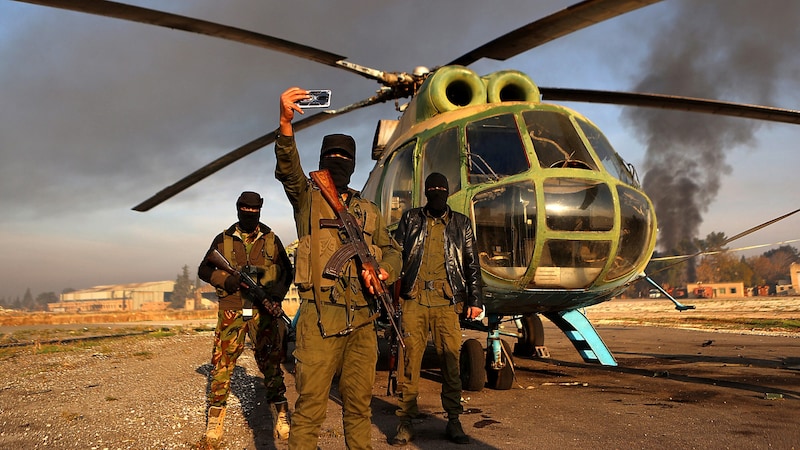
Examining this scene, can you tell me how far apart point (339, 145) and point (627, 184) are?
3.80m

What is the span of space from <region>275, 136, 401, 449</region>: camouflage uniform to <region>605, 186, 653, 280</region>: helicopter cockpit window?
305cm

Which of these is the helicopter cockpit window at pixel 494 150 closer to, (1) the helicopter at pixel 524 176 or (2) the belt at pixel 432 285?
(1) the helicopter at pixel 524 176

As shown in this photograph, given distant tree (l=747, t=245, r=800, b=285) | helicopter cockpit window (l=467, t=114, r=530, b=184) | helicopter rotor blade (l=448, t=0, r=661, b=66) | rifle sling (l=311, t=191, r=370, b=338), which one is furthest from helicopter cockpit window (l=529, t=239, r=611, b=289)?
distant tree (l=747, t=245, r=800, b=285)

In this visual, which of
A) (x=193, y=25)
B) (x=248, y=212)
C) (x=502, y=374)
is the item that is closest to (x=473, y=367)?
(x=502, y=374)

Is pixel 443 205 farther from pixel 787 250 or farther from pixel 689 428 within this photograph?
pixel 787 250

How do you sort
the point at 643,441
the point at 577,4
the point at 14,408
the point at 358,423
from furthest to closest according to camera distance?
1. the point at 14,408
2. the point at 577,4
3. the point at 643,441
4. the point at 358,423

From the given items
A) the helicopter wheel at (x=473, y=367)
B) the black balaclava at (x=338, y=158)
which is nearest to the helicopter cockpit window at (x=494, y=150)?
the helicopter wheel at (x=473, y=367)

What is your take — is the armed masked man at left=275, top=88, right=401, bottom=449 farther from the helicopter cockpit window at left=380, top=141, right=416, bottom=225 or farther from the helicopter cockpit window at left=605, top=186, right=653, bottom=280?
the helicopter cockpit window at left=380, top=141, right=416, bottom=225

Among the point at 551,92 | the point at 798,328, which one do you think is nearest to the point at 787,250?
the point at 798,328

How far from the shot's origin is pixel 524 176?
5.12 metres

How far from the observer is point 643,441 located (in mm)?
3689

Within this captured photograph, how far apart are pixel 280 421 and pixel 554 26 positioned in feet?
15.0

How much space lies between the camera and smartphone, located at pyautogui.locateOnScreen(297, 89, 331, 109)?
8.16 feet

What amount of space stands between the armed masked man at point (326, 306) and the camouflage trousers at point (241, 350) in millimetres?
1628
